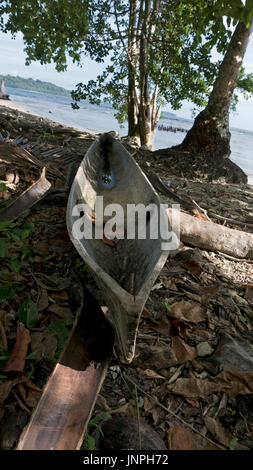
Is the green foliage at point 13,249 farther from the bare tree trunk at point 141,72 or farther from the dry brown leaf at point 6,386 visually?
the bare tree trunk at point 141,72

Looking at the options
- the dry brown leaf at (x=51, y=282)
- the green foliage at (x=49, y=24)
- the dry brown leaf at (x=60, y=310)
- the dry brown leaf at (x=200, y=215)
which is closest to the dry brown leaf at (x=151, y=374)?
the dry brown leaf at (x=60, y=310)

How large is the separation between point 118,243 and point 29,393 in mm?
1464

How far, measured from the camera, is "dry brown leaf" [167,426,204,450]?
146cm

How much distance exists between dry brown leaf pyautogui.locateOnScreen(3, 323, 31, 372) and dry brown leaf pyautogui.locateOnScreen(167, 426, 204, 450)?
0.85 meters

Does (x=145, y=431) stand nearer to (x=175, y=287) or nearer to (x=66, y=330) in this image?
(x=66, y=330)

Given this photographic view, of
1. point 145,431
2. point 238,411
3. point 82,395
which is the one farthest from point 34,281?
point 238,411

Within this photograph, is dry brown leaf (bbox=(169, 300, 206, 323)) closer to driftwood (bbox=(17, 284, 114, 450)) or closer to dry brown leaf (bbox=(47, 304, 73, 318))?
driftwood (bbox=(17, 284, 114, 450))

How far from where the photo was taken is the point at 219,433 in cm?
154

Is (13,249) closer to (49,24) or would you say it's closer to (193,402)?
(193,402)

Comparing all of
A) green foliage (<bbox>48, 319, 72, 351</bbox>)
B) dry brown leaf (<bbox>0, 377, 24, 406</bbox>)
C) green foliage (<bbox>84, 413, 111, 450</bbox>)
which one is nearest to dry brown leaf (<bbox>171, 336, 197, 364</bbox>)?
green foliage (<bbox>84, 413, 111, 450</bbox>)

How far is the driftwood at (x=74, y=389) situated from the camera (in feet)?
4.11

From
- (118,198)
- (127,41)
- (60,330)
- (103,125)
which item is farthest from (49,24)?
(103,125)

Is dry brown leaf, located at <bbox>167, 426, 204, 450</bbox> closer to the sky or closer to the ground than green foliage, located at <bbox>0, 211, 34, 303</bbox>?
closer to the ground

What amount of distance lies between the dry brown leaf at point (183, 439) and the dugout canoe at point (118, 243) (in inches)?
16.2
